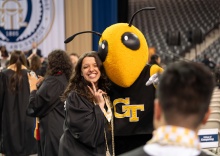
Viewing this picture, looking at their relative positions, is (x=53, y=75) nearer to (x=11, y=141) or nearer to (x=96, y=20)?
(x=11, y=141)

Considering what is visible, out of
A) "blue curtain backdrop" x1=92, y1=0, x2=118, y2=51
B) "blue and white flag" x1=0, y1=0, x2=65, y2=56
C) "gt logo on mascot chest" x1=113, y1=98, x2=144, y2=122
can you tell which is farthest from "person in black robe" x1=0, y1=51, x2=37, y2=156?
"blue and white flag" x1=0, y1=0, x2=65, y2=56

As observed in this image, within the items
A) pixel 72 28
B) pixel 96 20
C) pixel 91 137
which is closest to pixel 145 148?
pixel 91 137

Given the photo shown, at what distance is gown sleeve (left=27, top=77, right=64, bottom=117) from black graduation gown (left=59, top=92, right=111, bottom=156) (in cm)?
114

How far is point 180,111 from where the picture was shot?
1.25 m

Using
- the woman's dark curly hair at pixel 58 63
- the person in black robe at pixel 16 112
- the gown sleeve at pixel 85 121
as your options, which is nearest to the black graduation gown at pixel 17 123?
the person in black robe at pixel 16 112

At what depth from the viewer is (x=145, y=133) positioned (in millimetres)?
2967

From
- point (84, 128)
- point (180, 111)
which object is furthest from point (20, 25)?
point (180, 111)

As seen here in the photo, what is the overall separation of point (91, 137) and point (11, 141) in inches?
119

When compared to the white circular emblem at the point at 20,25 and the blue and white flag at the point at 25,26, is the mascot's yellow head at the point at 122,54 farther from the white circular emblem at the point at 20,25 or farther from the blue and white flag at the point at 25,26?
the white circular emblem at the point at 20,25

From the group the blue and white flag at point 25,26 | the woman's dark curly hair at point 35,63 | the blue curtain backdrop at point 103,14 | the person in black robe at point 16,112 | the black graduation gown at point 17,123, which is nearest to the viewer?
the person in black robe at point 16,112

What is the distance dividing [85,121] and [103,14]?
18.5 feet

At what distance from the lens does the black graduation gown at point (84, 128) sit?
9.11 feet

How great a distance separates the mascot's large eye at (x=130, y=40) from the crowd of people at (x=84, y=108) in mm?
204

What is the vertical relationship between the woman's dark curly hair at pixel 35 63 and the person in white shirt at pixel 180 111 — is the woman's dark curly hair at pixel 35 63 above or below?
below
